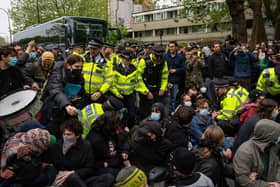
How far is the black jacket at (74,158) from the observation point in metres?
3.56

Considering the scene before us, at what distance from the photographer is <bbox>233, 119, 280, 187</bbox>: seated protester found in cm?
358

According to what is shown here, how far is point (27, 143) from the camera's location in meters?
3.33

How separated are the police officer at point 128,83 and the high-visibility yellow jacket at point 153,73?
23 cm

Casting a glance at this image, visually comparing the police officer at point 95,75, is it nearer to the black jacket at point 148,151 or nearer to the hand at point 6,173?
the black jacket at point 148,151

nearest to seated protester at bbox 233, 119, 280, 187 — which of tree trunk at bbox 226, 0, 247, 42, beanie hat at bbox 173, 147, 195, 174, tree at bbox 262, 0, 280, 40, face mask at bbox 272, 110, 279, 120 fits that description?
face mask at bbox 272, 110, 279, 120

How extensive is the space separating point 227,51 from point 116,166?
6362mm

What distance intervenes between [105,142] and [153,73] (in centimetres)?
309

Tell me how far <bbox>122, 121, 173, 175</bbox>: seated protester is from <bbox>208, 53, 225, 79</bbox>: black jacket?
4.84 metres

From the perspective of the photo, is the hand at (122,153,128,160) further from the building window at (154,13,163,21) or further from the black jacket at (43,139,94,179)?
the building window at (154,13,163,21)

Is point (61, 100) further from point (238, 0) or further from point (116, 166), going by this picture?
point (238, 0)

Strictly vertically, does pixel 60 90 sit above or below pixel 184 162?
above

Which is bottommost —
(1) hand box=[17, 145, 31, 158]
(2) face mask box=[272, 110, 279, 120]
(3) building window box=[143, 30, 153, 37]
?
(1) hand box=[17, 145, 31, 158]

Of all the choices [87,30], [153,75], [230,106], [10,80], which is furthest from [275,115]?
[87,30]

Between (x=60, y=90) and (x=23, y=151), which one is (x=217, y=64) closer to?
(x=60, y=90)
